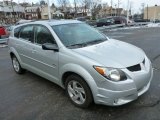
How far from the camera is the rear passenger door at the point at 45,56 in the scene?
15.3ft

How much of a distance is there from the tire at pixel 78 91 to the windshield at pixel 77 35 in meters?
0.74

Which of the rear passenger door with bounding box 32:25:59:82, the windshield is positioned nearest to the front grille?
the windshield

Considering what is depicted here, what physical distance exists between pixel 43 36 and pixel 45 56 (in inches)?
21.0

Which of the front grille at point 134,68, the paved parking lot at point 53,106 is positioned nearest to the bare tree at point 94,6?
the paved parking lot at point 53,106

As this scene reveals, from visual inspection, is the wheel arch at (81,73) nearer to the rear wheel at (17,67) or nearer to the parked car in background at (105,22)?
the rear wheel at (17,67)

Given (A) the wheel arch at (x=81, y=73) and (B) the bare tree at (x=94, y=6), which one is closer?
(A) the wheel arch at (x=81, y=73)

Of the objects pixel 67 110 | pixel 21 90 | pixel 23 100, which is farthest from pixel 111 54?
pixel 21 90

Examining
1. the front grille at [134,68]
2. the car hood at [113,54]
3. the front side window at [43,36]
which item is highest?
the front side window at [43,36]

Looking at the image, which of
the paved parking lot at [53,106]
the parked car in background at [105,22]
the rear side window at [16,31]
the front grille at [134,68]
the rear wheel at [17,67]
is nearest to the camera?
the front grille at [134,68]

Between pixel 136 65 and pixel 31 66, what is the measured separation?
2.89 meters

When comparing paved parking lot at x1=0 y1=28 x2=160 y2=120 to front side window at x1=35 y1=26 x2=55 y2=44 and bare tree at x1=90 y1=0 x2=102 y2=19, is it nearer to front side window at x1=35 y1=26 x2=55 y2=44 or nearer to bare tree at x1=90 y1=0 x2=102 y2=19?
front side window at x1=35 y1=26 x2=55 y2=44

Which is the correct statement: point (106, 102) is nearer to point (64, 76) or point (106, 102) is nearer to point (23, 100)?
point (64, 76)

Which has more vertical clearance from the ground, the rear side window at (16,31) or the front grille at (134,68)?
the rear side window at (16,31)

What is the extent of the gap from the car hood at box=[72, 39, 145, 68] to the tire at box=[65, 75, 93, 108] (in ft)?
1.66
